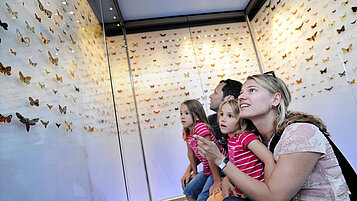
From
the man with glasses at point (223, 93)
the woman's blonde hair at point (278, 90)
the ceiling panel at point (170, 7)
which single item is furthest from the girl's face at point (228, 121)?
the ceiling panel at point (170, 7)

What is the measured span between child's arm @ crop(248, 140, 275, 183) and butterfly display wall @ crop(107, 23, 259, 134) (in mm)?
3181

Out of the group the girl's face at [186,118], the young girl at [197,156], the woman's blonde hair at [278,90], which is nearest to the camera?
the woman's blonde hair at [278,90]

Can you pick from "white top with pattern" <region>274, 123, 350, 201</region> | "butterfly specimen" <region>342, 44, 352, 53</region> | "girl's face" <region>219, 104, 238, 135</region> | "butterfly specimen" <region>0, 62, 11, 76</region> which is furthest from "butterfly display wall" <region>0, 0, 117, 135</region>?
"butterfly specimen" <region>342, 44, 352, 53</region>

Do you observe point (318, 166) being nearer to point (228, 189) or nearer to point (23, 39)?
point (228, 189)

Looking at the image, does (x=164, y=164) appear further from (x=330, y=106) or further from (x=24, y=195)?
(x=24, y=195)

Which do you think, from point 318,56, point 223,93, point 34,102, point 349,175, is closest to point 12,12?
point 34,102

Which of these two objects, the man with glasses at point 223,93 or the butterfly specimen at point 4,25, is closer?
the butterfly specimen at point 4,25

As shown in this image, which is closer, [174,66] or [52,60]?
[52,60]

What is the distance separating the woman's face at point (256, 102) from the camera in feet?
4.88

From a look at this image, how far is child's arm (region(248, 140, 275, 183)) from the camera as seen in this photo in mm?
1319

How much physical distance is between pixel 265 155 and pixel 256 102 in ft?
1.09

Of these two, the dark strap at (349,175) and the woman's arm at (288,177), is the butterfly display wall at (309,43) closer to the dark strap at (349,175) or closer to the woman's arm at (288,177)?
the dark strap at (349,175)

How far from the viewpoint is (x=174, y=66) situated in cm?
511

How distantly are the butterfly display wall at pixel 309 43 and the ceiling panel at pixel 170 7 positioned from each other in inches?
31.0
